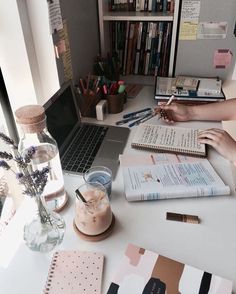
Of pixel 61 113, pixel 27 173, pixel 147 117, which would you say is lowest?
pixel 147 117

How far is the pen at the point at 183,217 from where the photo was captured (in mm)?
743

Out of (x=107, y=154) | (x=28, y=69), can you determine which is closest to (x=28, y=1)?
(x=28, y=69)

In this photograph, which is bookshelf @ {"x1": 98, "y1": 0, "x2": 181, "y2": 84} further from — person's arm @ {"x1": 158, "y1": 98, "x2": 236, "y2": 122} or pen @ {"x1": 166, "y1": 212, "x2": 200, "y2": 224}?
pen @ {"x1": 166, "y1": 212, "x2": 200, "y2": 224}

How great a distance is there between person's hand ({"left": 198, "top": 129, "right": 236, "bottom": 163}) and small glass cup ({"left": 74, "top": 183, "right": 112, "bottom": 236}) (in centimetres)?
48

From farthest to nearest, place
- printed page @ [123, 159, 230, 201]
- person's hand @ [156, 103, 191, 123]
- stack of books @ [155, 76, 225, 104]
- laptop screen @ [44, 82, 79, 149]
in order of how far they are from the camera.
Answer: stack of books @ [155, 76, 225, 104], person's hand @ [156, 103, 191, 123], laptop screen @ [44, 82, 79, 149], printed page @ [123, 159, 230, 201]

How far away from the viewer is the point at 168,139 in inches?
40.7

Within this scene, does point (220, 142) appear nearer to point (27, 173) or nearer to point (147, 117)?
point (147, 117)

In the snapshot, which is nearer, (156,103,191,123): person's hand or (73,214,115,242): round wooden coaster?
(73,214,115,242): round wooden coaster

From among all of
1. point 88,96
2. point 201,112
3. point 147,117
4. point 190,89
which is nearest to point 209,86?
point 190,89

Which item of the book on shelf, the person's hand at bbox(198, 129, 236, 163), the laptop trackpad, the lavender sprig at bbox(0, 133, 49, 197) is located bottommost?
the laptop trackpad

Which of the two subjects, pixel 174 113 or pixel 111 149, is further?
pixel 174 113

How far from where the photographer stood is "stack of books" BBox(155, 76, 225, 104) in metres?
1.29

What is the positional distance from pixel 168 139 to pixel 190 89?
434 mm

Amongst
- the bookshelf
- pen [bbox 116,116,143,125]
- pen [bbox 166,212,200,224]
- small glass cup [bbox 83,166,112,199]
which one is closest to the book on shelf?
pen [bbox 166,212,200,224]
